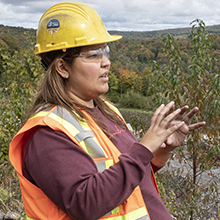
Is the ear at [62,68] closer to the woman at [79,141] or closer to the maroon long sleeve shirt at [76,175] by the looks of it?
the woman at [79,141]

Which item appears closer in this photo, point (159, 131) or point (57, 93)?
point (159, 131)

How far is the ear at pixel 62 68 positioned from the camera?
56.4 inches

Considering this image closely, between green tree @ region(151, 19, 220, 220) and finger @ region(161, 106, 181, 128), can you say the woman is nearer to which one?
finger @ region(161, 106, 181, 128)

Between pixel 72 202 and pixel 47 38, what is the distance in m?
0.96

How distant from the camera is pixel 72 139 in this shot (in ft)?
3.84

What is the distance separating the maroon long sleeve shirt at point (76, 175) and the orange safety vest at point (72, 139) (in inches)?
2.3

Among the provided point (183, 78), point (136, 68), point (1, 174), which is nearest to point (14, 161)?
point (183, 78)

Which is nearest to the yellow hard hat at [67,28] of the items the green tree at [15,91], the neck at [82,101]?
the neck at [82,101]

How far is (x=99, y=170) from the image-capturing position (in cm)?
123

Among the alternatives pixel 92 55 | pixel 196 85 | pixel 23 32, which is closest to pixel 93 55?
pixel 92 55

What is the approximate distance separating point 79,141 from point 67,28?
0.69 m

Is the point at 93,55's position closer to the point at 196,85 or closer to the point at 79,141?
the point at 79,141

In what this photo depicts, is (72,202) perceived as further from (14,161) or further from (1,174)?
(1,174)

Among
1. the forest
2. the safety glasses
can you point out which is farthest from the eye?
the forest
